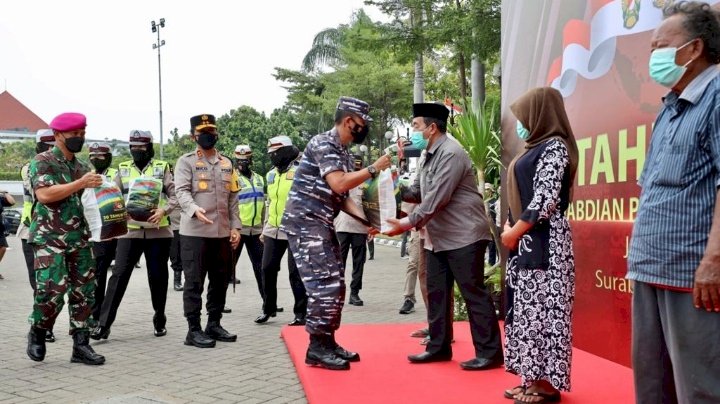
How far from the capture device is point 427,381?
454 cm

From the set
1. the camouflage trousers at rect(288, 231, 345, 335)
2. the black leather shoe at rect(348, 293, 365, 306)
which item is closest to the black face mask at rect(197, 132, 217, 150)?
the camouflage trousers at rect(288, 231, 345, 335)

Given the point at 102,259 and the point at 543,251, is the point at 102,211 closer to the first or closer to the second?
the point at 102,259

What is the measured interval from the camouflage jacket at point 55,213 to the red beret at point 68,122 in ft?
0.64

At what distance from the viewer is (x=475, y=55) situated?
45.0 feet

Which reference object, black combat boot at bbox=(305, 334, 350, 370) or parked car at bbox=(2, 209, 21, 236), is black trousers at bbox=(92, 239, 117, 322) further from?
parked car at bbox=(2, 209, 21, 236)

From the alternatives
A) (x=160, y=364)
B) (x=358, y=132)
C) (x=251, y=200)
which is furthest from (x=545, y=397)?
(x=251, y=200)

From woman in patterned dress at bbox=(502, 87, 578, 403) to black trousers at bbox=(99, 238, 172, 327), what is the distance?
3.73 m

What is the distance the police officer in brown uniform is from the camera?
603cm

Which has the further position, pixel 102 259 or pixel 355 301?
pixel 355 301

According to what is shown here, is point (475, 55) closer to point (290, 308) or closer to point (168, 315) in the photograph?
point (290, 308)

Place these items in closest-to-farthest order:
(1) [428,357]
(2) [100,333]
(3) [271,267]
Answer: (1) [428,357] < (2) [100,333] < (3) [271,267]

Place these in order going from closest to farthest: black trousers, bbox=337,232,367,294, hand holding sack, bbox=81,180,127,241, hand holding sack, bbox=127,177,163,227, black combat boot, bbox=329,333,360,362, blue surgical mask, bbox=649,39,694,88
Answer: blue surgical mask, bbox=649,39,694,88
black combat boot, bbox=329,333,360,362
hand holding sack, bbox=81,180,127,241
hand holding sack, bbox=127,177,163,227
black trousers, bbox=337,232,367,294

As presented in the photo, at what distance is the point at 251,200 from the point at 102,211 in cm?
353

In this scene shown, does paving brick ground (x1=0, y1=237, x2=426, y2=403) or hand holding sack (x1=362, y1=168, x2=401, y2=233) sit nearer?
paving brick ground (x1=0, y1=237, x2=426, y2=403)
